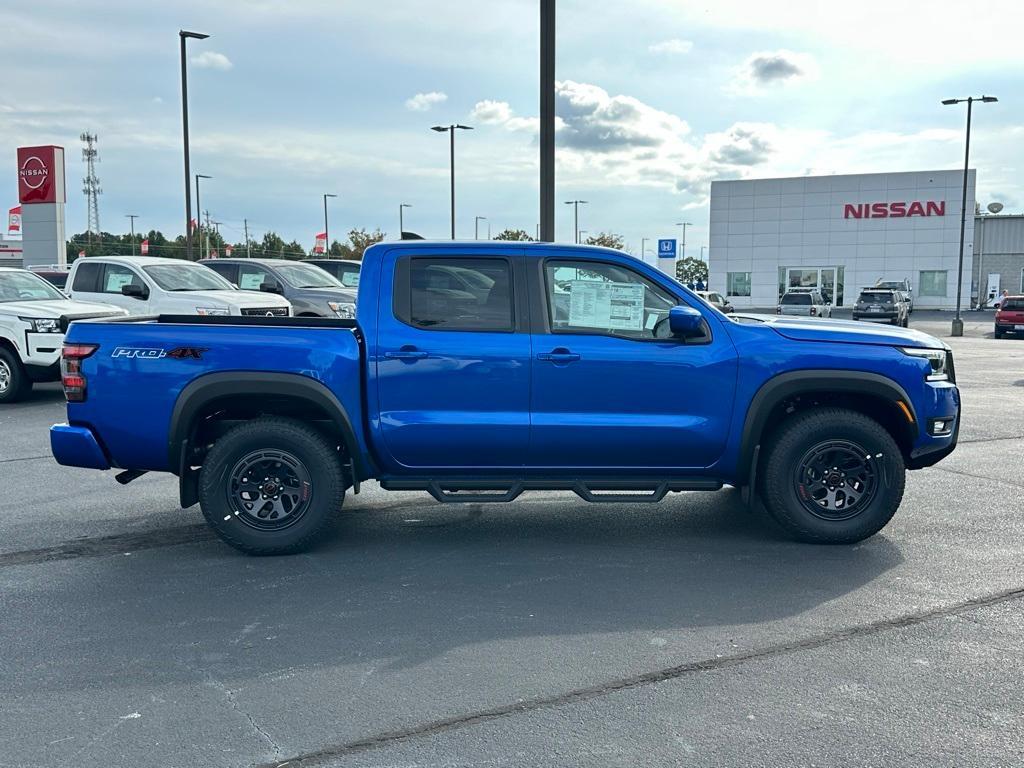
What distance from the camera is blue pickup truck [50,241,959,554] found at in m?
5.80

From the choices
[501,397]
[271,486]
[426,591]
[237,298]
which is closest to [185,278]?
[237,298]

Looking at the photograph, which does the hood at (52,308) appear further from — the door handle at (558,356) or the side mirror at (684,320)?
the side mirror at (684,320)

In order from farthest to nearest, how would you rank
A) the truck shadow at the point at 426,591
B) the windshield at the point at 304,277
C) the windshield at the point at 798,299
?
the windshield at the point at 798,299
the windshield at the point at 304,277
the truck shadow at the point at 426,591

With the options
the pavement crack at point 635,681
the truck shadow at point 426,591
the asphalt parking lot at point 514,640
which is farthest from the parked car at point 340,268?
the pavement crack at point 635,681

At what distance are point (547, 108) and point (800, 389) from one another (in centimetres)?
781

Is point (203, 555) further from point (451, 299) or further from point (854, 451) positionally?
point (854, 451)

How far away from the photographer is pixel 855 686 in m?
4.01

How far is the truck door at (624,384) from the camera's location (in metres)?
5.85

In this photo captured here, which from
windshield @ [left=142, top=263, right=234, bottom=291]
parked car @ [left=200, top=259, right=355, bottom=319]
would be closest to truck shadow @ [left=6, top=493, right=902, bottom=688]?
windshield @ [left=142, top=263, right=234, bottom=291]

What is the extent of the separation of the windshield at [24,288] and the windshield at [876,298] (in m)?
31.3

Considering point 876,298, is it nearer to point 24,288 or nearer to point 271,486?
point 24,288

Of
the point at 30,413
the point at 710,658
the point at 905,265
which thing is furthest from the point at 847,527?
the point at 905,265

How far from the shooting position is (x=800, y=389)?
19.5ft

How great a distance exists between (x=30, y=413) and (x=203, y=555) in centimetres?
745
